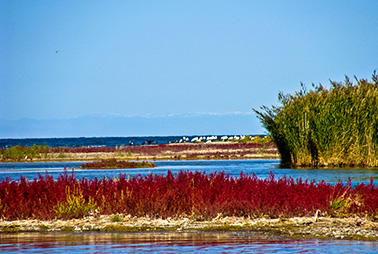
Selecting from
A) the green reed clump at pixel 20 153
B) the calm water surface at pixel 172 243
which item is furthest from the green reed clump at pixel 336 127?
the green reed clump at pixel 20 153

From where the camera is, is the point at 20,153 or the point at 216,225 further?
the point at 20,153

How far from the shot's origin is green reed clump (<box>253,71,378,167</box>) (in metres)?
29.1

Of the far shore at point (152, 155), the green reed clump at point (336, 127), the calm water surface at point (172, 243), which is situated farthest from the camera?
the far shore at point (152, 155)

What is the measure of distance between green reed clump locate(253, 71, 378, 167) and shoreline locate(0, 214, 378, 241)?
58.5ft

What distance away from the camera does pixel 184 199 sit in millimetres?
13164

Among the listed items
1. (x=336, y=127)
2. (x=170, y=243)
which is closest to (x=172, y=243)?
(x=170, y=243)

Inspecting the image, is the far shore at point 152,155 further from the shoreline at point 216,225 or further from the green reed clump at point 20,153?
the shoreline at point 216,225

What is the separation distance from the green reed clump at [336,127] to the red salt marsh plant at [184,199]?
52.5ft

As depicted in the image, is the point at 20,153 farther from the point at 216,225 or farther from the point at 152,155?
the point at 216,225

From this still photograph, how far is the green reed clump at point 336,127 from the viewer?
95.6 feet

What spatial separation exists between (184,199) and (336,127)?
59.4 ft

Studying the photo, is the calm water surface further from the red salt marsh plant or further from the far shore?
the far shore

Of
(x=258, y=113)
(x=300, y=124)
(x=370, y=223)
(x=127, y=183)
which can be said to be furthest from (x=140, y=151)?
(x=370, y=223)

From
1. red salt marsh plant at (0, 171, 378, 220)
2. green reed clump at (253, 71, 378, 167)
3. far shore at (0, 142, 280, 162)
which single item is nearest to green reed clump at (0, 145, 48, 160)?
far shore at (0, 142, 280, 162)
